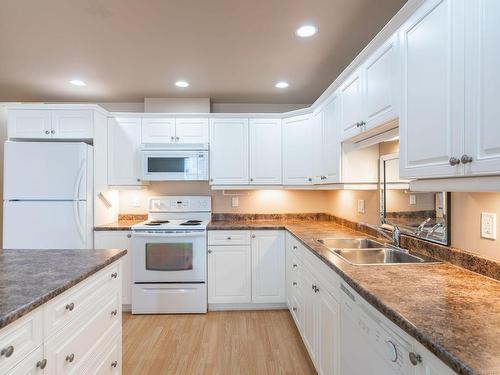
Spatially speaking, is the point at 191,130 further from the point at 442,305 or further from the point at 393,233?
the point at 442,305

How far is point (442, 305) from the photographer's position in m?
1.02

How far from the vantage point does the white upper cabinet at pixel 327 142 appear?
8.07ft

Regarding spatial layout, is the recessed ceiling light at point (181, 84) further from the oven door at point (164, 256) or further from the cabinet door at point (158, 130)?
the oven door at point (164, 256)

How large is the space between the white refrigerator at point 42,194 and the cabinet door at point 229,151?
4.62 ft

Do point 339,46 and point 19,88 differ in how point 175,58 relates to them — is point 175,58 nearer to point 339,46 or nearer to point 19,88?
point 339,46

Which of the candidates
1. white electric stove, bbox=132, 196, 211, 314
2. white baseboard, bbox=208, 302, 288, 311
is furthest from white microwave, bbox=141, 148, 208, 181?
white baseboard, bbox=208, 302, 288, 311

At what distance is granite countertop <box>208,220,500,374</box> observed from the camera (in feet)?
2.40

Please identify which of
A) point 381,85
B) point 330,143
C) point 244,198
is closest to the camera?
point 381,85

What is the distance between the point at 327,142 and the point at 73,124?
2.68 metres

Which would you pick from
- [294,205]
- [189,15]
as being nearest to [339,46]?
[189,15]

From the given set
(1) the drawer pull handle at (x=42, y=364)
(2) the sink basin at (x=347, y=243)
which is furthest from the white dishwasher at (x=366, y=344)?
(1) the drawer pull handle at (x=42, y=364)

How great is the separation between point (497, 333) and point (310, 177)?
248cm

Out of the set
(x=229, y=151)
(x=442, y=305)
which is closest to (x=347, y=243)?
(x=442, y=305)

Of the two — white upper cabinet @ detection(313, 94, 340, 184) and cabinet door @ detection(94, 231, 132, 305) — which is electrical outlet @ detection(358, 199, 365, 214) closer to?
white upper cabinet @ detection(313, 94, 340, 184)
